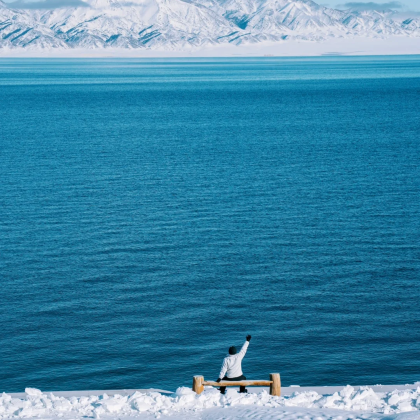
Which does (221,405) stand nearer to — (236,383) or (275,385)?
(236,383)

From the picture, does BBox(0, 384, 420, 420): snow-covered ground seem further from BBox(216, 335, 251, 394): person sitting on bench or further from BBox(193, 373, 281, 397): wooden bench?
BBox(216, 335, 251, 394): person sitting on bench

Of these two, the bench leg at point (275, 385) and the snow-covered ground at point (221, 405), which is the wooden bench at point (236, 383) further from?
the snow-covered ground at point (221, 405)

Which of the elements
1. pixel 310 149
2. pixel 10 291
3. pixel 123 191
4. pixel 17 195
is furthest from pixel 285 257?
pixel 310 149

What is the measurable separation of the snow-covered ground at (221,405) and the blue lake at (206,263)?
20.8 feet

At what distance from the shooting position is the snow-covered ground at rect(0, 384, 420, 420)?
59.6ft

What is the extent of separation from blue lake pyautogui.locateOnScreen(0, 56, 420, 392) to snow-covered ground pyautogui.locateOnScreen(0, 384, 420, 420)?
633cm

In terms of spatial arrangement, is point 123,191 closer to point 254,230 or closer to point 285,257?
point 254,230

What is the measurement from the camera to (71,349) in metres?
28.4

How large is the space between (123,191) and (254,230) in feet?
52.0

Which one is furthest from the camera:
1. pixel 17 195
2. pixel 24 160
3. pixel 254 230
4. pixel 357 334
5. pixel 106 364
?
pixel 24 160

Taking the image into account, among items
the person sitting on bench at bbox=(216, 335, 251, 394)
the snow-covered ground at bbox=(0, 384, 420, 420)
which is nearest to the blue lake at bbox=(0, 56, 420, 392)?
the person sitting on bench at bbox=(216, 335, 251, 394)

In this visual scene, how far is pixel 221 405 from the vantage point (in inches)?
741

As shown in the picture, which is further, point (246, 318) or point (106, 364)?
point (246, 318)

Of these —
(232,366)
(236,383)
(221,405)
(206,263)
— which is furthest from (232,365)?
(206,263)
